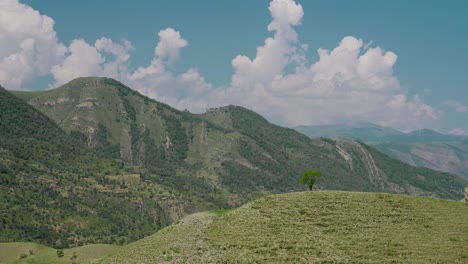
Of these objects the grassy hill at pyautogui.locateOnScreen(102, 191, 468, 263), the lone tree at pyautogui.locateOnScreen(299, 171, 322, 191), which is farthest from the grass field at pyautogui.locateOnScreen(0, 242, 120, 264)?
the lone tree at pyautogui.locateOnScreen(299, 171, 322, 191)

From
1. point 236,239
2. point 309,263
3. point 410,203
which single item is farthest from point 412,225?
point 236,239

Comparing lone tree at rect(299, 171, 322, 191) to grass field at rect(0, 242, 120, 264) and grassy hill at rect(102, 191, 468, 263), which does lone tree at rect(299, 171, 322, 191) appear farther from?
grass field at rect(0, 242, 120, 264)

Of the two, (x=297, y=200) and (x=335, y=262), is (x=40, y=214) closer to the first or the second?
(x=297, y=200)

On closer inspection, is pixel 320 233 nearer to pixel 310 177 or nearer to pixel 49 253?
pixel 310 177

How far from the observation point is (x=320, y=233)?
57500 millimetres

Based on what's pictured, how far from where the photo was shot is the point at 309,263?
4838 centimetres

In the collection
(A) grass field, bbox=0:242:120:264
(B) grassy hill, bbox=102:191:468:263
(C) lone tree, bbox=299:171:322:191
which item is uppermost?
(C) lone tree, bbox=299:171:322:191

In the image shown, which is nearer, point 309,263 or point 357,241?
point 309,263

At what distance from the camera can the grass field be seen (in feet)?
262

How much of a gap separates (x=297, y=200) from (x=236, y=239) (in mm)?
16635

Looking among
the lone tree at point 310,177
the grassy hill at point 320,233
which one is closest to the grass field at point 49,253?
the grassy hill at point 320,233

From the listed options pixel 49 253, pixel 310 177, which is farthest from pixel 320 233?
pixel 49 253

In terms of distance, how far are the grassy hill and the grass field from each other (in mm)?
19850

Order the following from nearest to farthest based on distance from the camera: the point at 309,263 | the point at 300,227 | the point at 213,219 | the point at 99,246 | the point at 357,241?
the point at 309,263, the point at 357,241, the point at 300,227, the point at 213,219, the point at 99,246
